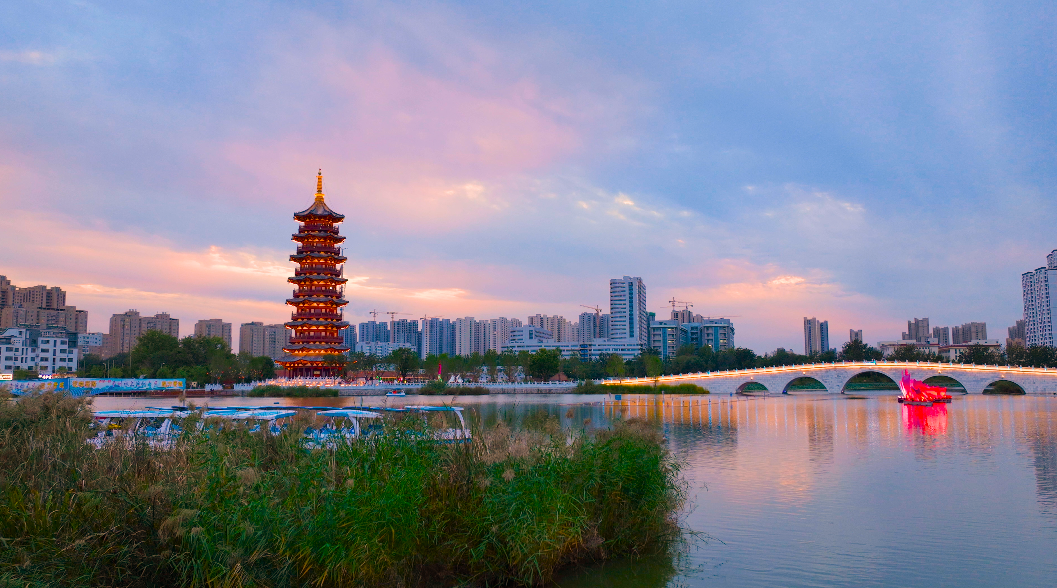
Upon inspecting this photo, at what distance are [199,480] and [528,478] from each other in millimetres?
3772

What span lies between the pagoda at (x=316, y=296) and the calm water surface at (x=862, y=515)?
78.4 m

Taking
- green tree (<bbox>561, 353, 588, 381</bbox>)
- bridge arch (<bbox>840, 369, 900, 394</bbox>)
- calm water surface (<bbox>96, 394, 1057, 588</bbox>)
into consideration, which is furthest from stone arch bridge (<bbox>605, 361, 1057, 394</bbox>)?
calm water surface (<bbox>96, 394, 1057, 588</bbox>)

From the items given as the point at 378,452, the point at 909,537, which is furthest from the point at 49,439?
the point at 909,537

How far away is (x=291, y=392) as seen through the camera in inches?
3012

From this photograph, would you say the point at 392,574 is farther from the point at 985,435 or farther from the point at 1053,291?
the point at 1053,291

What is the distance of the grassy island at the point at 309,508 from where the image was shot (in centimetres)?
688

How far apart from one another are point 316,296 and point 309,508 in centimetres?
9508

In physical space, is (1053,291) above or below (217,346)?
above

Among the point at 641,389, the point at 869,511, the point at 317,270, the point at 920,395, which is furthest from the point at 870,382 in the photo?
the point at 869,511

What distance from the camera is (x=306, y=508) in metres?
7.41

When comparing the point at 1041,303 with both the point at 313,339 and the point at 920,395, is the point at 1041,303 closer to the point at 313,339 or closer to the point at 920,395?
the point at 920,395

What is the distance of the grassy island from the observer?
6.88m

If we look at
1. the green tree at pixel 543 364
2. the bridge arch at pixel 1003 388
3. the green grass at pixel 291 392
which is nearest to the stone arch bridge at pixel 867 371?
the bridge arch at pixel 1003 388

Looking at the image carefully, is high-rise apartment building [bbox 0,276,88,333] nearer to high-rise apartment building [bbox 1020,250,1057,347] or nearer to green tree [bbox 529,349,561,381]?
green tree [bbox 529,349,561,381]
